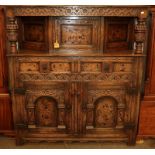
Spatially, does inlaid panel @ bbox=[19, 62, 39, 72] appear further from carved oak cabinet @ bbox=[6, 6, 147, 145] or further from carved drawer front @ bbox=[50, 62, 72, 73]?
carved drawer front @ bbox=[50, 62, 72, 73]

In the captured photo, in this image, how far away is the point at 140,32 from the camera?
7.30 ft

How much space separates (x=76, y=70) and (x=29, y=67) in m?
0.46

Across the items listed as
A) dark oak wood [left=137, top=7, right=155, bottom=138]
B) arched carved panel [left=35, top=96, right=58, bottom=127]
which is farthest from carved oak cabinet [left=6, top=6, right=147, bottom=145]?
dark oak wood [left=137, top=7, right=155, bottom=138]

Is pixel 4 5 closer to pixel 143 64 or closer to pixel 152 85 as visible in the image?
pixel 143 64

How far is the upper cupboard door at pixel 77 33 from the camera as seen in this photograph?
241cm

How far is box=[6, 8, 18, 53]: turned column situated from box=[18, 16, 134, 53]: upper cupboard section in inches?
9.3

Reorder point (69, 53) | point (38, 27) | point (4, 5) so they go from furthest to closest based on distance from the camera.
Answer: point (38, 27) → point (69, 53) → point (4, 5)

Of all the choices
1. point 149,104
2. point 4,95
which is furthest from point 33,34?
point 149,104

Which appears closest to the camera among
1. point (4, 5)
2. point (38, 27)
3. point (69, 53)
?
point (4, 5)

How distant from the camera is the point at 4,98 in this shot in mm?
2629

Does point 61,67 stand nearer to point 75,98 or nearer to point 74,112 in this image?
point 75,98
